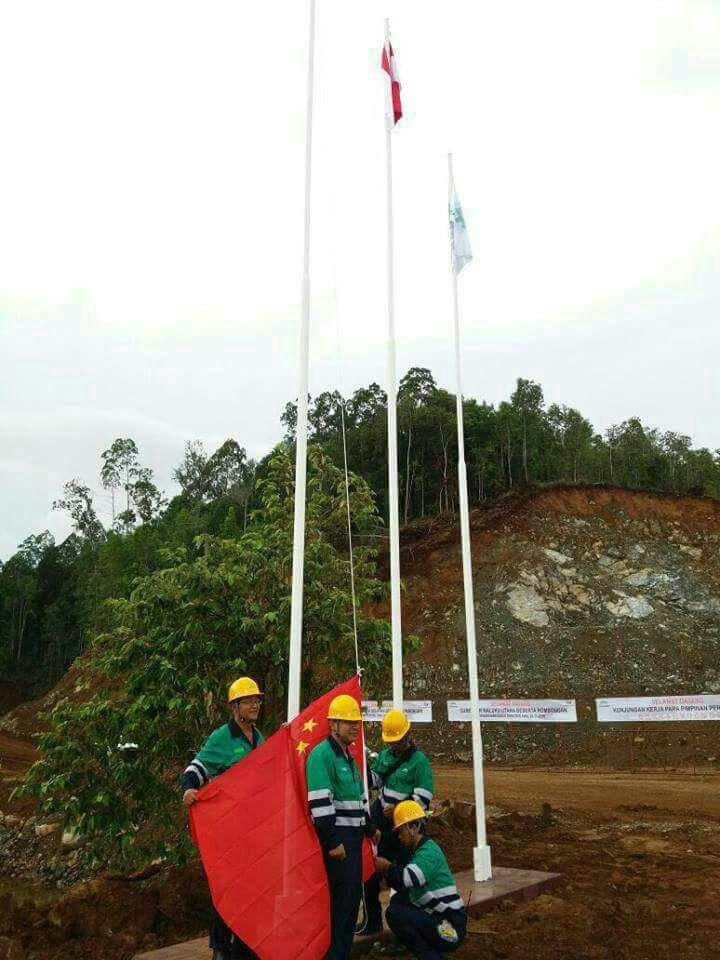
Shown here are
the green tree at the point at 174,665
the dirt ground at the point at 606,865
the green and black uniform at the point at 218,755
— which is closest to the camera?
the green and black uniform at the point at 218,755

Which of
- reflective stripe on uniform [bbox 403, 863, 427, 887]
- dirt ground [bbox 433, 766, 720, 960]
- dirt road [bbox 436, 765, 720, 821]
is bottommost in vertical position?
dirt road [bbox 436, 765, 720, 821]

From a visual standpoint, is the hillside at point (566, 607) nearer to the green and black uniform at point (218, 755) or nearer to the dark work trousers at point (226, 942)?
the green and black uniform at point (218, 755)

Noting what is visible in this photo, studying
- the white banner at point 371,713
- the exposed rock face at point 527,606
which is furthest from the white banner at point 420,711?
the exposed rock face at point 527,606

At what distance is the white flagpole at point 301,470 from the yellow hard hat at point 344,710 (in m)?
0.69

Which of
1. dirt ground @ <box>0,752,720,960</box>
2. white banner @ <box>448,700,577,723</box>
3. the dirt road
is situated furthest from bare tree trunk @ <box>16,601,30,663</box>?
dirt ground @ <box>0,752,720,960</box>

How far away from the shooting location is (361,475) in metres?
64.8

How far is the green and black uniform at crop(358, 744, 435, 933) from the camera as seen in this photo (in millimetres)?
7555

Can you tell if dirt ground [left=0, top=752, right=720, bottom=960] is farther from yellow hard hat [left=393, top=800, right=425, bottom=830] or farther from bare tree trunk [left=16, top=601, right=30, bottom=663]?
bare tree trunk [left=16, top=601, right=30, bottom=663]

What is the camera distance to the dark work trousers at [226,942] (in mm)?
6691

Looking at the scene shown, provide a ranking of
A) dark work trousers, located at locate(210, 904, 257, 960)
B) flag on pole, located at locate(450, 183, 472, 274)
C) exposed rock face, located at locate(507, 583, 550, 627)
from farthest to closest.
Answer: exposed rock face, located at locate(507, 583, 550, 627) → flag on pole, located at locate(450, 183, 472, 274) → dark work trousers, located at locate(210, 904, 257, 960)

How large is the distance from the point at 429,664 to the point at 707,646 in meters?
11.2

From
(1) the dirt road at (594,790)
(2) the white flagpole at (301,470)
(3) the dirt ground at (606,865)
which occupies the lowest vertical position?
(1) the dirt road at (594,790)

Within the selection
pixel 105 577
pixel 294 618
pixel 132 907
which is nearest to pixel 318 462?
pixel 294 618

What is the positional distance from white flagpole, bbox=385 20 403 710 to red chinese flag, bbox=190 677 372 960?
2.10m
